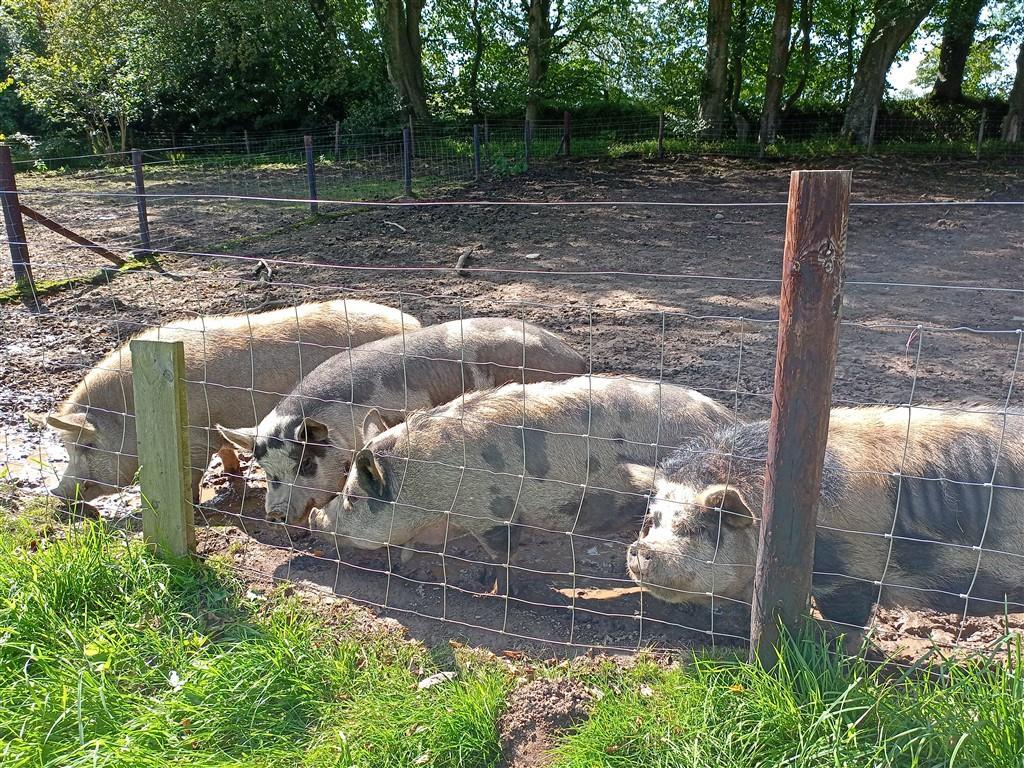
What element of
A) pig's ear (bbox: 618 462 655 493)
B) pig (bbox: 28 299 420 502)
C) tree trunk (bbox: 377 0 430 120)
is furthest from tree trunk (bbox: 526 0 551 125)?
pig's ear (bbox: 618 462 655 493)

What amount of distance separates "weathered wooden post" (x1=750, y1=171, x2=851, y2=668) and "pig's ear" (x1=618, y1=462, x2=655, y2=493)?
1.33 m

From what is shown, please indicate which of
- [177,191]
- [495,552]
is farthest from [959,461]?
[177,191]

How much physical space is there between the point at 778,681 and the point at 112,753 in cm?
228

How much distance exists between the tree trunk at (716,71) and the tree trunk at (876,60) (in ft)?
11.5

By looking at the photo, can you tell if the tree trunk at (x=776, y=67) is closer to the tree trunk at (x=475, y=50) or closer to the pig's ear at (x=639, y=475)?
the tree trunk at (x=475, y=50)

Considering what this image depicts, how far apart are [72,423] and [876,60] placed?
21.3 metres

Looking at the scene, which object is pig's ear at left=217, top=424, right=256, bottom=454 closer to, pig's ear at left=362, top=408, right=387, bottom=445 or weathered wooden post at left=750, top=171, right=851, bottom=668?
pig's ear at left=362, top=408, right=387, bottom=445

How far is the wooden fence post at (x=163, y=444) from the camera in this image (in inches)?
152

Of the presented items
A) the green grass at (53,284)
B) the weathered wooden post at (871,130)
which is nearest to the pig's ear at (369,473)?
the green grass at (53,284)

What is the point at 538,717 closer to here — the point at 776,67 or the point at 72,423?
the point at 72,423

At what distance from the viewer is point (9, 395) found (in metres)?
6.75

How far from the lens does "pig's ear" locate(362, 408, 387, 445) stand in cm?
475

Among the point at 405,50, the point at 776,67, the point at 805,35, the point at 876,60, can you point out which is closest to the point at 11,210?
→ the point at 405,50

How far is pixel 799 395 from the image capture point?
8.91ft
